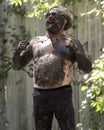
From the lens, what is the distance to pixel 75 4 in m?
6.05

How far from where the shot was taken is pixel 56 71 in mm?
3785

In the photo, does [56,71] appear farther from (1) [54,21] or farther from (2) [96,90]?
(2) [96,90]

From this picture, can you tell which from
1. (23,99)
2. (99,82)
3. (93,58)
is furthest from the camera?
(23,99)

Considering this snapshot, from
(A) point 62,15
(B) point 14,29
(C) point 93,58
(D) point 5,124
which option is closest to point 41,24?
(B) point 14,29

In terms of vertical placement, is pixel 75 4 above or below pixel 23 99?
above

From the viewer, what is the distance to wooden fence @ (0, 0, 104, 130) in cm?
598

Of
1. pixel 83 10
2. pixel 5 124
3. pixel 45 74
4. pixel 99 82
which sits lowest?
pixel 5 124

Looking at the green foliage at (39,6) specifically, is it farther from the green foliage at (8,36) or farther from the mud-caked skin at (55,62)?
the mud-caked skin at (55,62)

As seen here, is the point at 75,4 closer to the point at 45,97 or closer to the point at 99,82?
the point at 99,82

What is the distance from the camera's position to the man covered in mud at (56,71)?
3.78m

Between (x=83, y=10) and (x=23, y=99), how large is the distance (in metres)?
1.47

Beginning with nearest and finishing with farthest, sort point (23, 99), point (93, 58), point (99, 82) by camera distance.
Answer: point (99, 82)
point (93, 58)
point (23, 99)

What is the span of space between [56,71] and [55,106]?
0.94 feet

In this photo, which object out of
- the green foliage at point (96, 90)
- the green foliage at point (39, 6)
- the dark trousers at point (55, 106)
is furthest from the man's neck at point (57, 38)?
the green foliage at point (39, 6)
